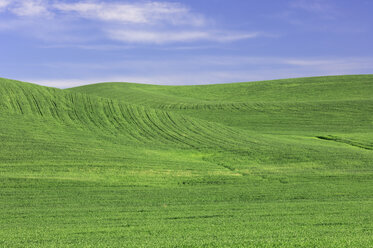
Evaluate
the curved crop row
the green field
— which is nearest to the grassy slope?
the green field

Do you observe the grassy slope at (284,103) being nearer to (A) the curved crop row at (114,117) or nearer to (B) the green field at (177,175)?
(B) the green field at (177,175)

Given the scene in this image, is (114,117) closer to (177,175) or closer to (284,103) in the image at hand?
(177,175)

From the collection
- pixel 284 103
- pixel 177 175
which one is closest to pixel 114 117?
pixel 177 175

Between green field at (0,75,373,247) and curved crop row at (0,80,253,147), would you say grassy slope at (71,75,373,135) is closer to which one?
green field at (0,75,373,247)

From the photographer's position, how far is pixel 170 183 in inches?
925

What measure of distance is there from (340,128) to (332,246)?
3992 centimetres

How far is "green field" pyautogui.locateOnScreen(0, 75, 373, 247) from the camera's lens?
1276 cm

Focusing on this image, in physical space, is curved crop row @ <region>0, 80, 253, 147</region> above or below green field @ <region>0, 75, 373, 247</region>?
above

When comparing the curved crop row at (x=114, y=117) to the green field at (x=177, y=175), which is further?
the curved crop row at (x=114, y=117)

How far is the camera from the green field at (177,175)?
12758 millimetres

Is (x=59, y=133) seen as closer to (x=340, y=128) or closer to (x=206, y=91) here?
(x=340, y=128)

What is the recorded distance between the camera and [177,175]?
25.1 m

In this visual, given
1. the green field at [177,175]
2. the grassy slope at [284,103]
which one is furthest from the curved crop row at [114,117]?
the grassy slope at [284,103]

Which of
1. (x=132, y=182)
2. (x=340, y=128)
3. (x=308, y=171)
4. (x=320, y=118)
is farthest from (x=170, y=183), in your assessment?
(x=320, y=118)
